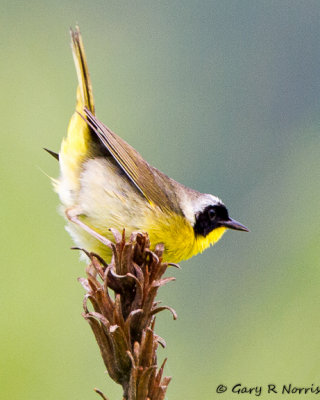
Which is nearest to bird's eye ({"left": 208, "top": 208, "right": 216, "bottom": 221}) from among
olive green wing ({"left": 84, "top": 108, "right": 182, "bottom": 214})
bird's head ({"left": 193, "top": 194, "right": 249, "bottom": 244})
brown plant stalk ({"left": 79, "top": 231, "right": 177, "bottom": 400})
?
bird's head ({"left": 193, "top": 194, "right": 249, "bottom": 244})

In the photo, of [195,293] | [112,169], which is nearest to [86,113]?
A: [112,169]

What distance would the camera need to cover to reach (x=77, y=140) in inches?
125

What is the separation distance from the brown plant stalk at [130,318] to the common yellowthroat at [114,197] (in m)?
1.09

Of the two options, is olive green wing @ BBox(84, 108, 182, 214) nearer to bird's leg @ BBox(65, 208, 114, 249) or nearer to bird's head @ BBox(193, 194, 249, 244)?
bird's head @ BBox(193, 194, 249, 244)

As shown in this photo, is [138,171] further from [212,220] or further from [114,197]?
[212,220]

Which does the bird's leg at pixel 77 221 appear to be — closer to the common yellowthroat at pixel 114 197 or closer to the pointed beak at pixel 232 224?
the common yellowthroat at pixel 114 197

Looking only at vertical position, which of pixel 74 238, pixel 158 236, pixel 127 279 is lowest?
pixel 74 238

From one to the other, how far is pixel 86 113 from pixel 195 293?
1163 millimetres

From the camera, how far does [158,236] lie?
2906 mm

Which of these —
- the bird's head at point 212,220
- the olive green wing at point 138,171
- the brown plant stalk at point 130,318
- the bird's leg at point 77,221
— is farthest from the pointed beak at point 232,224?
the brown plant stalk at point 130,318

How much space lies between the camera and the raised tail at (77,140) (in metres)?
2.96

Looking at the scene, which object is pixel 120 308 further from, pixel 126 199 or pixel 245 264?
pixel 245 264

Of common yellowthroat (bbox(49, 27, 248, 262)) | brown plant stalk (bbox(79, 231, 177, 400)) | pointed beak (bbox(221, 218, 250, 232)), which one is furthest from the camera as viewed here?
pointed beak (bbox(221, 218, 250, 232))

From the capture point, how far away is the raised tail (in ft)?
9.70
